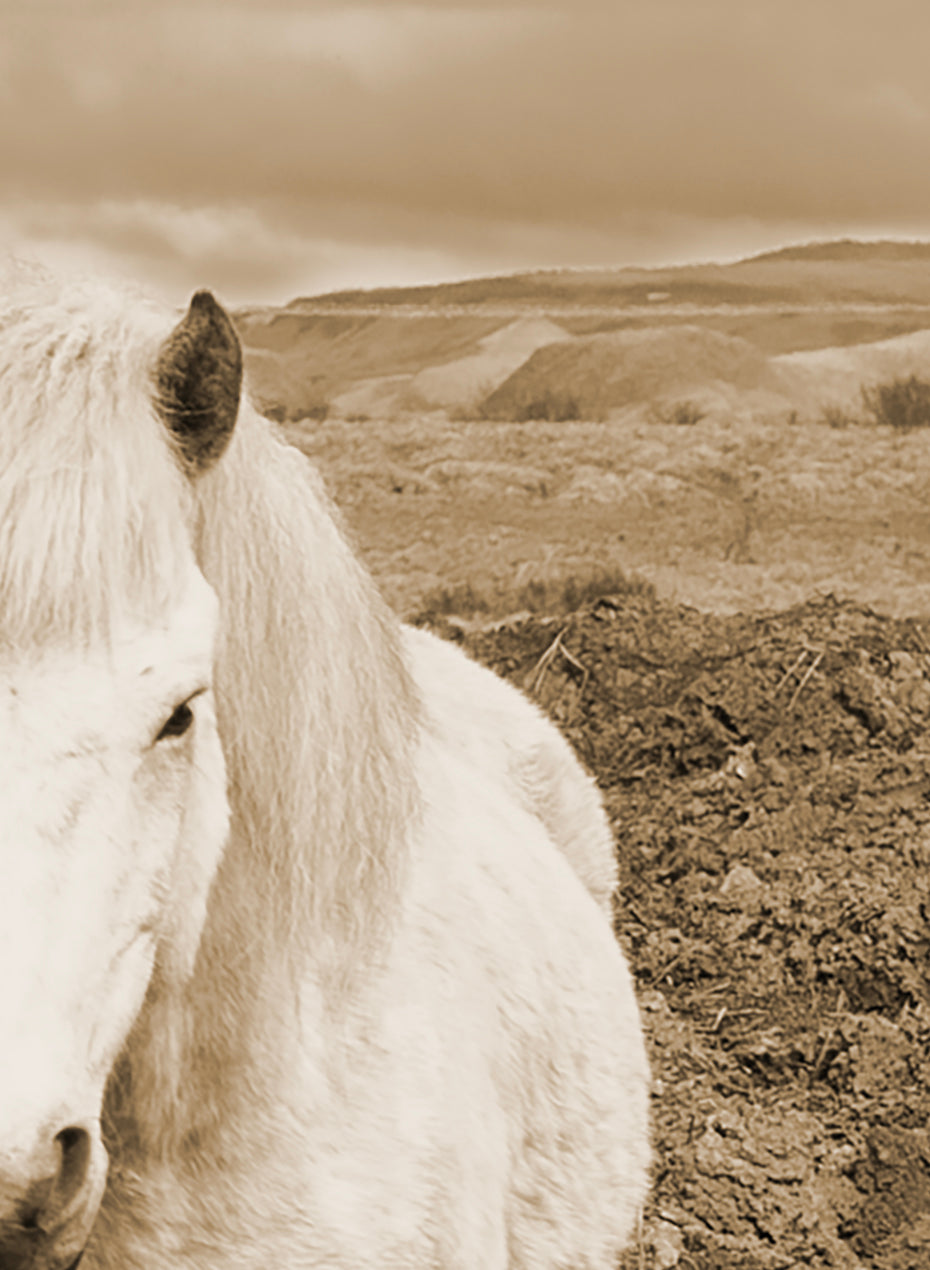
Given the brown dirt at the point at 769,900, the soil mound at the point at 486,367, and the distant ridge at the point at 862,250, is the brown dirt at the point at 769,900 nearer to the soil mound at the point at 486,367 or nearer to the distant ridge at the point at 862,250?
the soil mound at the point at 486,367

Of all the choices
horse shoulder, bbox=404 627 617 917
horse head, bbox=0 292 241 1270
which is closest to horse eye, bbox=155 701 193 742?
horse head, bbox=0 292 241 1270

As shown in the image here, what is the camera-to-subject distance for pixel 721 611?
237 inches

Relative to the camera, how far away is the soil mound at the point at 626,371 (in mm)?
7430

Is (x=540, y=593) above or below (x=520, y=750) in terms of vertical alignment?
below

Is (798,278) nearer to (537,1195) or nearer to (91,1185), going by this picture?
(537,1195)

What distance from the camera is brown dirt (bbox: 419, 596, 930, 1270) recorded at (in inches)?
111

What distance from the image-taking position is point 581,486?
6.77 m

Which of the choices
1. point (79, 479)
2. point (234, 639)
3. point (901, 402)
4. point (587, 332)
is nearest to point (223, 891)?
point (234, 639)

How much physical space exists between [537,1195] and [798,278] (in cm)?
701

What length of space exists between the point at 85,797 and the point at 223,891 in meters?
0.41

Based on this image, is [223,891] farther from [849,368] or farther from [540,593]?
[849,368]

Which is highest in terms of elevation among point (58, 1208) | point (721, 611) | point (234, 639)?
point (234, 639)

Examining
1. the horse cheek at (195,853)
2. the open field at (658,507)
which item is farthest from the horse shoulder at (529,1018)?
the open field at (658,507)

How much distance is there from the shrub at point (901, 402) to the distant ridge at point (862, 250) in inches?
38.3
